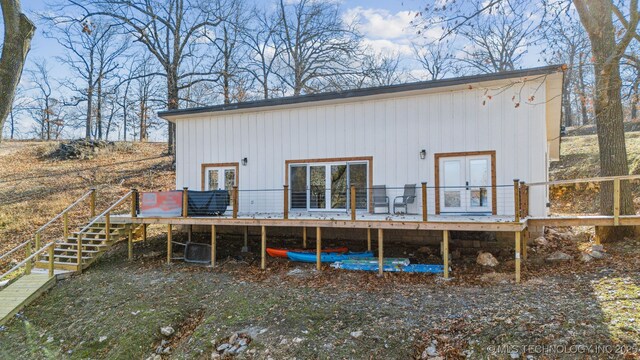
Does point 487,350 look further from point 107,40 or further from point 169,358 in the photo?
point 107,40

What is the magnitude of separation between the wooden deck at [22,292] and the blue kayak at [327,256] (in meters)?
5.79

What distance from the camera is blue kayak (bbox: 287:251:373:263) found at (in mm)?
8906

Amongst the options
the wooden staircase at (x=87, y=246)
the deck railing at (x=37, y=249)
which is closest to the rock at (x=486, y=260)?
the wooden staircase at (x=87, y=246)

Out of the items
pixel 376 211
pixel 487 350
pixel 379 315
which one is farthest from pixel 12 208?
pixel 487 350

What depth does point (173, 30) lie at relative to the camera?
21922mm

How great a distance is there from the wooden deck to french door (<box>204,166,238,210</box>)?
4648 millimetres

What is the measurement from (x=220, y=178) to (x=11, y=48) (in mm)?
6169

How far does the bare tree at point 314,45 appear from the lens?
20906 mm

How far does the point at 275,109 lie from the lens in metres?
11.0

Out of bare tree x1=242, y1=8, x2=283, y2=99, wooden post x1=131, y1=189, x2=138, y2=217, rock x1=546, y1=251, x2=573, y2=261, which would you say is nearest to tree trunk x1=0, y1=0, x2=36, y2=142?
wooden post x1=131, y1=189, x2=138, y2=217

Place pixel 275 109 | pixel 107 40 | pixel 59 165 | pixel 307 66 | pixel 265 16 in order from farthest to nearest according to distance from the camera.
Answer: pixel 107 40
pixel 265 16
pixel 307 66
pixel 59 165
pixel 275 109

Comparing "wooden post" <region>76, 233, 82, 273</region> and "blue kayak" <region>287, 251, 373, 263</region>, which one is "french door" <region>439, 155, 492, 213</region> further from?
"wooden post" <region>76, 233, 82, 273</region>

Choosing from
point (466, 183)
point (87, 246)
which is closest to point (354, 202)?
point (466, 183)

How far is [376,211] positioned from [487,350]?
5276mm
